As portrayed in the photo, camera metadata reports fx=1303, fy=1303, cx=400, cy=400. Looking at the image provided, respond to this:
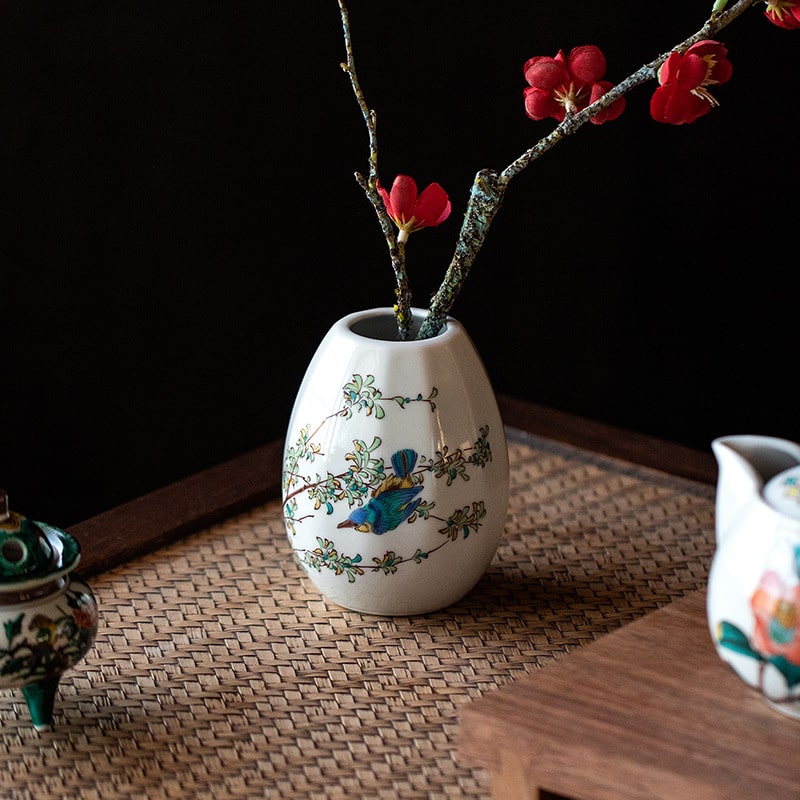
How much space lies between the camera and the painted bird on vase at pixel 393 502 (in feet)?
2.65

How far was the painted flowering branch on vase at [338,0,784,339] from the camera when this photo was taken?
73 centimetres

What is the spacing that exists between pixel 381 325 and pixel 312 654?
223 millimetres

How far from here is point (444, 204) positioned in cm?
80

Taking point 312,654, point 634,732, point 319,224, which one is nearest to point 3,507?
point 312,654

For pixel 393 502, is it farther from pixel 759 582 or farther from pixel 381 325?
pixel 759 582

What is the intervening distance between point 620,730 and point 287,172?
85cm

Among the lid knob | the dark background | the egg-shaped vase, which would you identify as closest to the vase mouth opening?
the egg-shaped vase

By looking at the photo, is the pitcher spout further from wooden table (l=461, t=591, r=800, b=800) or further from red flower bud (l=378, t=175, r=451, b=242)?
red flower bud (l=378, t=175, r=451, b=242)

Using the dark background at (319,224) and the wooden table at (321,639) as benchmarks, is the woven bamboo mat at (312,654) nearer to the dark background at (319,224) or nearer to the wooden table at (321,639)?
the wooden table at (321,639)

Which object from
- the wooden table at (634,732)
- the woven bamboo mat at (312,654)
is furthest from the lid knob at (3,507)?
the wooden table at (634,732)

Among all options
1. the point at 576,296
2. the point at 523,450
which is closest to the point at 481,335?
the point at 576,296

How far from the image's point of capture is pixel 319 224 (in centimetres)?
139

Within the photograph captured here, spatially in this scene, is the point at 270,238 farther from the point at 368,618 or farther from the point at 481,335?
the point at 368,618

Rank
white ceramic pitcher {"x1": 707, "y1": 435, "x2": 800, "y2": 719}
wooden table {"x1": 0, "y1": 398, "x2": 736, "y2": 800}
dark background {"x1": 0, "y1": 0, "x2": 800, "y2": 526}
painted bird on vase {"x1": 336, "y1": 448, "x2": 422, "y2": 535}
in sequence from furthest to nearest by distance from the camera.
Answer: dark background {"x1": 0, "y1": 0, "x2": 800, "y2": 526}
painted bird on vase {"x1": 336, "y1": 448, "x2": 422, "y2": 535}
wooden table {"x1": 0, "y1": 398, "x2": 736, "y2": 800}
white ceramic pitcher {"x1": 707, "y1": 435, "x2": 800, "y2": 719}
